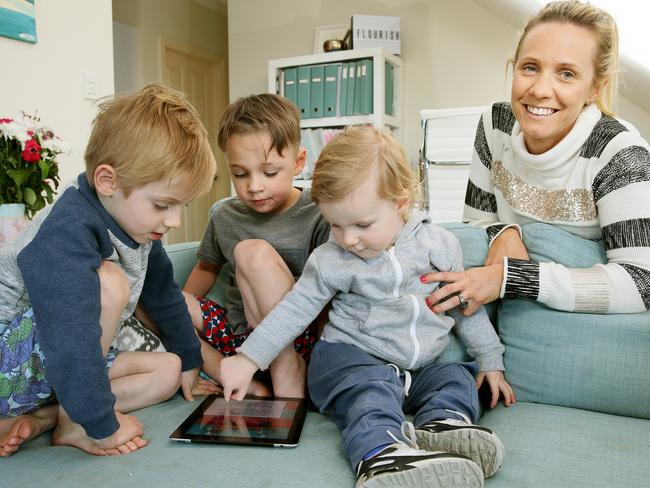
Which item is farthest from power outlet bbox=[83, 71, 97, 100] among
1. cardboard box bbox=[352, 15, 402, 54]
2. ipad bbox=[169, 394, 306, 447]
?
ipad bbox=[169, 394, 306, 447]

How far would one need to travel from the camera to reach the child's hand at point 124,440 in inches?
38.5

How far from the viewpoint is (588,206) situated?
125 centimetres

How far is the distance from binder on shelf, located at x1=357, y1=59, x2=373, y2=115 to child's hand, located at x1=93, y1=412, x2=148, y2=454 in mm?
2983

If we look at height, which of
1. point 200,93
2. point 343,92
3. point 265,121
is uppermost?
point 200,93

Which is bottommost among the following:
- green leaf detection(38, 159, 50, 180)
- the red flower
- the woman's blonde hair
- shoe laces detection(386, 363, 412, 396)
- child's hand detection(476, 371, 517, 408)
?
child's hand detection(476, 371, 517, 408)

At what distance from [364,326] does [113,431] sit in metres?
0.52

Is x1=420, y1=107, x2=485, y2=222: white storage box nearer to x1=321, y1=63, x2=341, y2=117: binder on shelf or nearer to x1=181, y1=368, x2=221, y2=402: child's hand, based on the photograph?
x1=321, y1=63, x2=341, y2=117: binder on shelf

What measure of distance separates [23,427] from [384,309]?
2.34 ft

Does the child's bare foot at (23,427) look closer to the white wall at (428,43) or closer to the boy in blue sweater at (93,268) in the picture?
the boy in blue sweater at (93,268)

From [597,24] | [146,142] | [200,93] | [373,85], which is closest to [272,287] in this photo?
[146,142]

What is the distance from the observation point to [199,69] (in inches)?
217

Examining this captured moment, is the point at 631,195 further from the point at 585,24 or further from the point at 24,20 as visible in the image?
the point at 24,20

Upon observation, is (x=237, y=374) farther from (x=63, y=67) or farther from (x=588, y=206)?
(x=63, y=67)

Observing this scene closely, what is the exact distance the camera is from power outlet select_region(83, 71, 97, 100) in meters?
2.75
